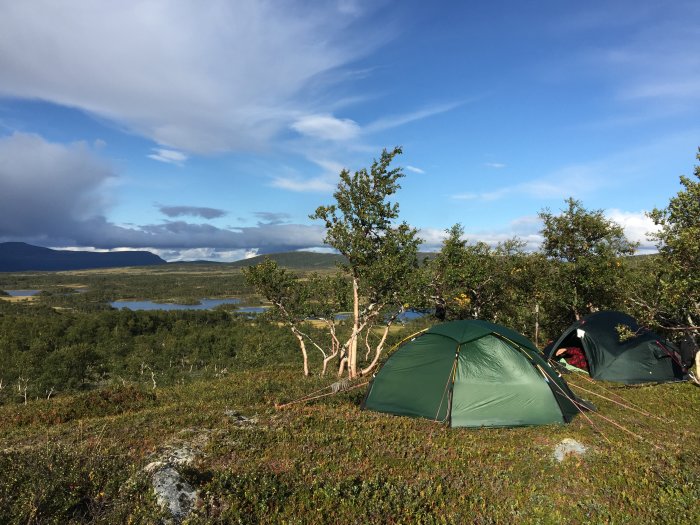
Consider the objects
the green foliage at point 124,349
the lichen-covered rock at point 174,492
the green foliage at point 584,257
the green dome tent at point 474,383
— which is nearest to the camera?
the lichen-covered rock at point 174,492

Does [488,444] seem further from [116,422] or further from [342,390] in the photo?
[116,422]

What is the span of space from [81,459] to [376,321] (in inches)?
686

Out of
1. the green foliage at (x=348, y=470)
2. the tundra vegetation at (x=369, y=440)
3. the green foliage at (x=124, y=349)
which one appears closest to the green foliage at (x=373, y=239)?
the tundra vegetation at (x=369, y=440)

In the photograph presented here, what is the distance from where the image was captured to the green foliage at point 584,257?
25297mm

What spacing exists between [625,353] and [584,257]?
872 cm

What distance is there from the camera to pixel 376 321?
23344 millimetres

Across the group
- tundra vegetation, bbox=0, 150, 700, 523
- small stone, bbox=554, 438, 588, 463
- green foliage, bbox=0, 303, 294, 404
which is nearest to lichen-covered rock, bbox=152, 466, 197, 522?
tundra vegetation, bbox=0, 150, 700, 523

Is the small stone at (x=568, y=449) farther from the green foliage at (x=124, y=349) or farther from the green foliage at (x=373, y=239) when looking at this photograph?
the green foliage at (x=124, y=349)

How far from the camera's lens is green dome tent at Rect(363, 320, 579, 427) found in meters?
12.1

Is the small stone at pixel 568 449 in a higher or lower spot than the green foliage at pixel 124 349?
higher

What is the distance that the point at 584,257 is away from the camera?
84.4 ft

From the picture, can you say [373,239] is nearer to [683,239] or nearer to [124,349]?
[683,239]

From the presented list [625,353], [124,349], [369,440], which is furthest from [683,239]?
[124,349]

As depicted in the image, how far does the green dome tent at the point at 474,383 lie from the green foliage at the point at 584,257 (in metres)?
15.3
